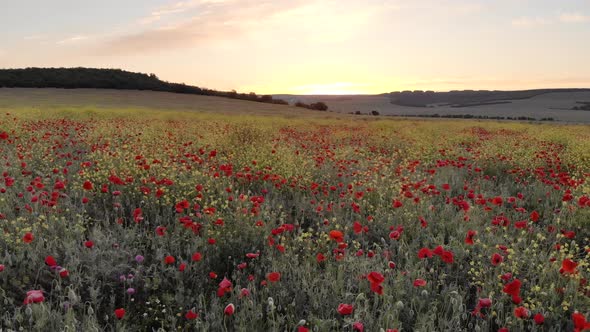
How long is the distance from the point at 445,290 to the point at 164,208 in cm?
306

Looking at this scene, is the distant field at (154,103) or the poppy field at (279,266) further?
the distant field at (154,103)

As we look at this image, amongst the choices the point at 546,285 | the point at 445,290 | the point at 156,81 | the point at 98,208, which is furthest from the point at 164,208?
the point at 156,81

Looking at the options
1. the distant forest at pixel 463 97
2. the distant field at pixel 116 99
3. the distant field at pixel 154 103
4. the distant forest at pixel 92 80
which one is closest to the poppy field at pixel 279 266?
the distant field at pixel 154 103

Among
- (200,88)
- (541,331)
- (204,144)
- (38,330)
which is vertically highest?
(200,88)

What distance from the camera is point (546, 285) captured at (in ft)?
9.47

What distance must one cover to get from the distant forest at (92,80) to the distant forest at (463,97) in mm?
30114

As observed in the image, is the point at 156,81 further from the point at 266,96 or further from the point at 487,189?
the point at 487,189

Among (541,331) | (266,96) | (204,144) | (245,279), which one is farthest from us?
(266,96)

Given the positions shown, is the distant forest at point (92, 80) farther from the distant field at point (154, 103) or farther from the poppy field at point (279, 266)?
the poppy field at point (279, 266)

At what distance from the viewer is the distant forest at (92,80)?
46.7 m

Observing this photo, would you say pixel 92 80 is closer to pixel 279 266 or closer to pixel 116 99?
pixel 116 99

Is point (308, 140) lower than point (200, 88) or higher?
lower

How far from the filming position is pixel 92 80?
165ft

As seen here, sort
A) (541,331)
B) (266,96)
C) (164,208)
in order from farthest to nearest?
(266,96)
(164,208)
(541,331)
